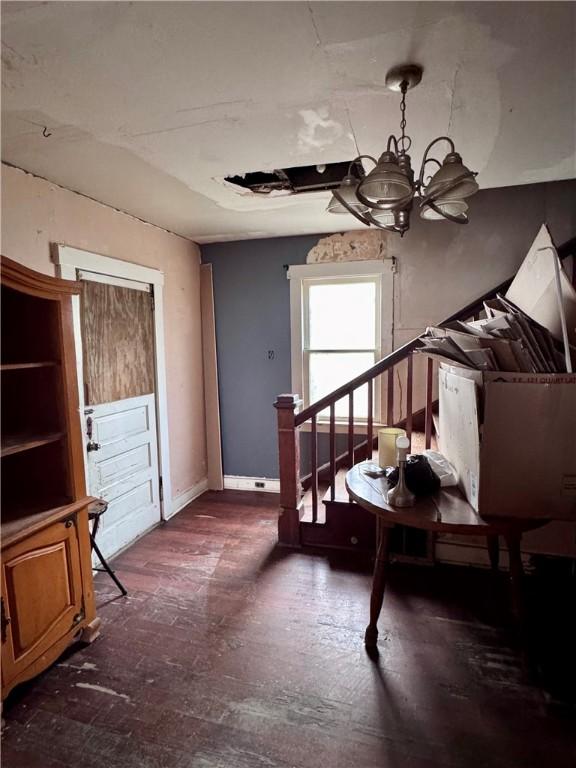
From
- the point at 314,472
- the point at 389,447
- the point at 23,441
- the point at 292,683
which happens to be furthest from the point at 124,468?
the point at 389,447

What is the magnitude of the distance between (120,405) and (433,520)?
7.48ft

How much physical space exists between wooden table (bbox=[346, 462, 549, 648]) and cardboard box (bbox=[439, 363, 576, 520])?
0.05 meters

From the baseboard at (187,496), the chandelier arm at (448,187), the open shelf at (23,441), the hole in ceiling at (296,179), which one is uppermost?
the hole in ceiling at (296,179)

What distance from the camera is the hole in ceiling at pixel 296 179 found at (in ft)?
7.85

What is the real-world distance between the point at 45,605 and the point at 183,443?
1971mm

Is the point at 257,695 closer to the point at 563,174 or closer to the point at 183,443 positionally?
the point at 183,443

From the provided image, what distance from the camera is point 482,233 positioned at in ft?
10.3

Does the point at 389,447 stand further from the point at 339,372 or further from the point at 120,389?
the point at 120,389

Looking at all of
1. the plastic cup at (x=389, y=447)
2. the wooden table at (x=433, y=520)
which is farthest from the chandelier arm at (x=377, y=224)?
the wooden table at (x=433, y=520)

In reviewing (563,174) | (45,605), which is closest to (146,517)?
(45,605)

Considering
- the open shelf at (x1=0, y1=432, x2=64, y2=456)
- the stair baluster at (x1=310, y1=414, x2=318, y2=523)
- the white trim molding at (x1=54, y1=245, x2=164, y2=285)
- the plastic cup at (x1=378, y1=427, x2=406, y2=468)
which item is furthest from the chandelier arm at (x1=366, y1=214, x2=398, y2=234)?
the white trim molding at (x1=54, y1=245, x2=164, y2=285)

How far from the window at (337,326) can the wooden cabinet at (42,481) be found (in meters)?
2.13

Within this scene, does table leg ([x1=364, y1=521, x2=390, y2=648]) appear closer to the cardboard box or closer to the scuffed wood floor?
the scuffed wood floor

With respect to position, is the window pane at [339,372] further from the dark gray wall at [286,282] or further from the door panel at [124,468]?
the door panel at [124,468]
